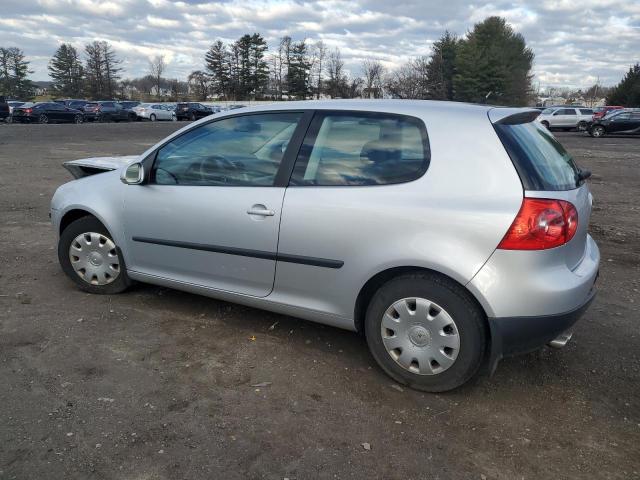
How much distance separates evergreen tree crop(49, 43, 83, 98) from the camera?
278 ft

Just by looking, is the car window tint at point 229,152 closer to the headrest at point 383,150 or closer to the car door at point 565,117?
the headrest at point 383,150

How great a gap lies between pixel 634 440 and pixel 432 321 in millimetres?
1147

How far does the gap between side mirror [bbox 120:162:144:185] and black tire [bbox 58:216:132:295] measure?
54 centimetres

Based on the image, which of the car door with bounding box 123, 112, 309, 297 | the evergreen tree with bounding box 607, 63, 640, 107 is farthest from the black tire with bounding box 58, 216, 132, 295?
the evergreen tree with bounding box 607, 63, 640, 107

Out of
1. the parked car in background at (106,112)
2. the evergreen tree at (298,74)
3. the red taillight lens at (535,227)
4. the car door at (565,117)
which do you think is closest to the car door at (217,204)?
the red taillight lens at (535,227)

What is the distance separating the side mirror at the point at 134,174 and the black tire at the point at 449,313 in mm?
2009

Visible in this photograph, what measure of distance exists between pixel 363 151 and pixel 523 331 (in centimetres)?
138

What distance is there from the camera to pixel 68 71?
279 ft

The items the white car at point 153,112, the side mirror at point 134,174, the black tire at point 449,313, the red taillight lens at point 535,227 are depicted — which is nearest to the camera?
the red taillight lens at point 535,227

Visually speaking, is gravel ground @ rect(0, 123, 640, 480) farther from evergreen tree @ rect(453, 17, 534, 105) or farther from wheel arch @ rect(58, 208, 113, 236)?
evergreen tree @ rect(453, 17, 534, 105)

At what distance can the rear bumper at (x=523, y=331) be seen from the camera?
2808mm

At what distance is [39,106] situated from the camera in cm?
3547

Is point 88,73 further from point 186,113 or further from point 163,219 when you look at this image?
point 163,219

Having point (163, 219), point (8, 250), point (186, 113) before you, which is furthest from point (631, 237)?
point (186, 113)
